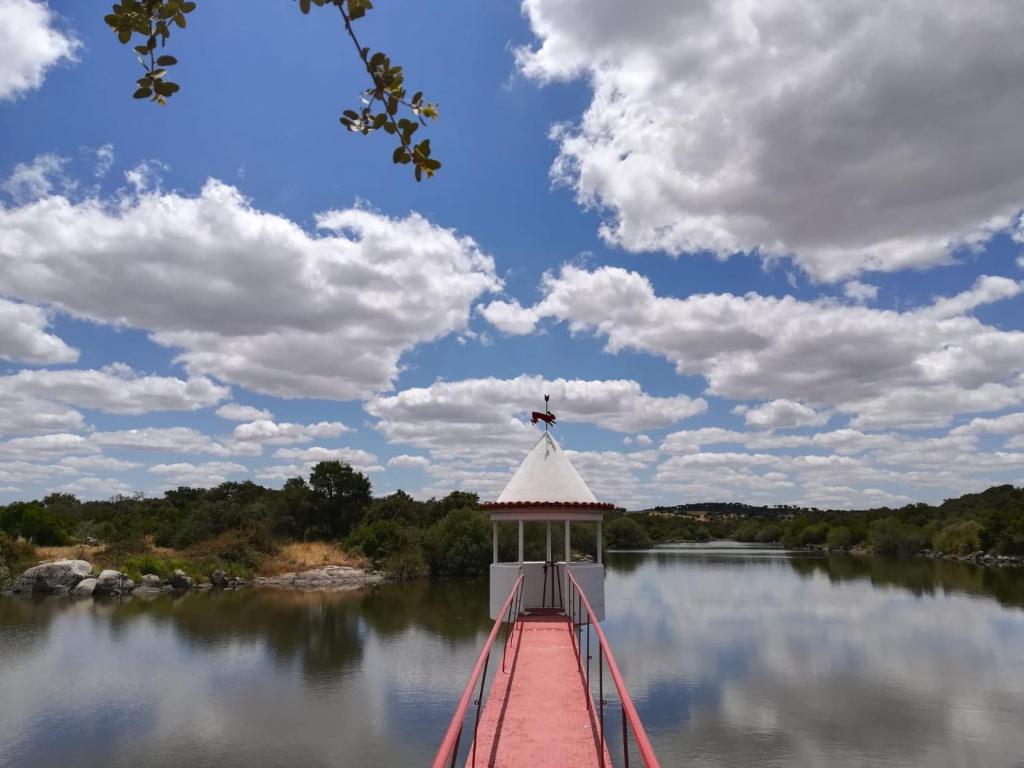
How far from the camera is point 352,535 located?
55.3 meters

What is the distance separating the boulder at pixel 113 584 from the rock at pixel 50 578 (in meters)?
1.25

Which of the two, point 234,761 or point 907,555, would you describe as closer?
point 234,761

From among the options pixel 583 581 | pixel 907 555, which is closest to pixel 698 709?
pixel 583 581

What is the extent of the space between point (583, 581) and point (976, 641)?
74.6ft

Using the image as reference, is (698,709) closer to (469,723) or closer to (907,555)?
(469,723)

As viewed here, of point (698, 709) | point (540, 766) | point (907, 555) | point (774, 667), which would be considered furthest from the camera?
point (907, 555)

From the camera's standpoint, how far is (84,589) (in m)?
39.6

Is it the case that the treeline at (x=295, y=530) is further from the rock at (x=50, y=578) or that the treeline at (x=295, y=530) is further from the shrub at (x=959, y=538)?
the shrub at (x=959, y=538)

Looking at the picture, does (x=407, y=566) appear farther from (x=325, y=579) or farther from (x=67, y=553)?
(x=67, y=553)

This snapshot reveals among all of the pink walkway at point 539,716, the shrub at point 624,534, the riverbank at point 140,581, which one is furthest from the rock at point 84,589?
the shrub at point 624,534

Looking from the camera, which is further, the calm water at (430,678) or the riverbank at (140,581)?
the riverbank at (140,581)

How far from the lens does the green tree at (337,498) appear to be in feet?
205

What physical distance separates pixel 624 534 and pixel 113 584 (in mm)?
70388

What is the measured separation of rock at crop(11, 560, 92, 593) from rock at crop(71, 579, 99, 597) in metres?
0.68
